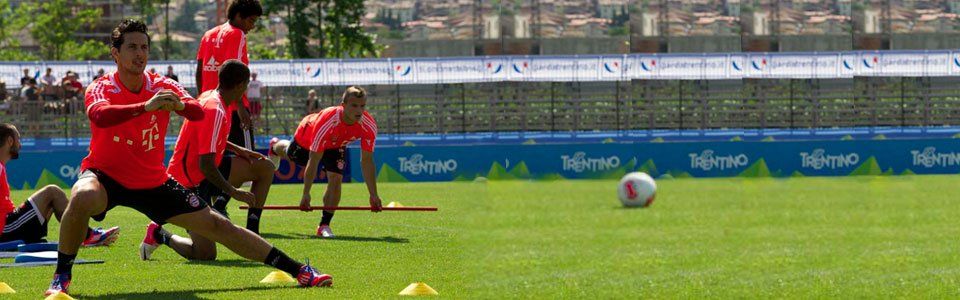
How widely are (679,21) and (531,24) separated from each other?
507 cm

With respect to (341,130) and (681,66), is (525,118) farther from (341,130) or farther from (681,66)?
(341,130)

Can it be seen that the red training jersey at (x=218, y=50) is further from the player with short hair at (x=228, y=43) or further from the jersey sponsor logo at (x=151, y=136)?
the jersey sponsor logo at (x=151, y=136)

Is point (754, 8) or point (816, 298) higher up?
point (754, 8)

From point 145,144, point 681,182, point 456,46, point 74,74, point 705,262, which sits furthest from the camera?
point 456,46

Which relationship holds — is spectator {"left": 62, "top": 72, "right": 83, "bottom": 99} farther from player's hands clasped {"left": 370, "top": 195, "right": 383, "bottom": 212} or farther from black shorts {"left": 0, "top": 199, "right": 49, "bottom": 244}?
black shorts {"left": 0, "top": 199, "right": 49, "bottom": 244}

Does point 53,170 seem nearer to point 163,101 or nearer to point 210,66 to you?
point 210,66

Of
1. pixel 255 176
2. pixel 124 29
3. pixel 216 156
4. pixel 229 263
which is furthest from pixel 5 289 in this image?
pixel 255 176

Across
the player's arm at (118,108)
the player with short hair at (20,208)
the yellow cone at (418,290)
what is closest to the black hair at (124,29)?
the player's arm at (118,108)

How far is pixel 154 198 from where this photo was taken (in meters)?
8.62

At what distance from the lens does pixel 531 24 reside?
41.1 metres

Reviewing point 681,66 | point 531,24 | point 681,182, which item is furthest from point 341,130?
point 531,24

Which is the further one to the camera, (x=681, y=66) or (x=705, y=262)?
(x=681, y=66)

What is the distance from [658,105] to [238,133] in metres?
28.5

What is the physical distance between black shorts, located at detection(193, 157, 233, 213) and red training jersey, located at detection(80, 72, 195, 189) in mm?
2655
